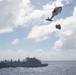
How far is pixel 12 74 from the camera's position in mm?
156125

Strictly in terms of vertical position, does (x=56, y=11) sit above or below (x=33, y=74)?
above

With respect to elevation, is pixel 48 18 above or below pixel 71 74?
above

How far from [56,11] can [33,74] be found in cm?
12854

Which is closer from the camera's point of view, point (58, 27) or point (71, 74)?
point (58, 27)

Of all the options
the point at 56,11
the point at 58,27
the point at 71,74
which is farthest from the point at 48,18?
the point at 71,74

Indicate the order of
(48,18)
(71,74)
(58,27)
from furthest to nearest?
(71,74) → (48,18) → (58,27)

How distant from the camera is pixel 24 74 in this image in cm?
15962

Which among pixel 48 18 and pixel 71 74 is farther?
pixel 71 74

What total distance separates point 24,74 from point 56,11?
126 meters

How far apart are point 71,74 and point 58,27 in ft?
414

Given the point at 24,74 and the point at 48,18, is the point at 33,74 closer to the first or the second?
the point at 24,74

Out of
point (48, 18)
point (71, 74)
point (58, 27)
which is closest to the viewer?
point (58, 27)

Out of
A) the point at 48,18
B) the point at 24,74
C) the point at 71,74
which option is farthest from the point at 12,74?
the point at 48,18

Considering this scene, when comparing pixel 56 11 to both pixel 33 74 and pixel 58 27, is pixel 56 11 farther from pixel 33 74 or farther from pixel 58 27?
pixel 33 74
